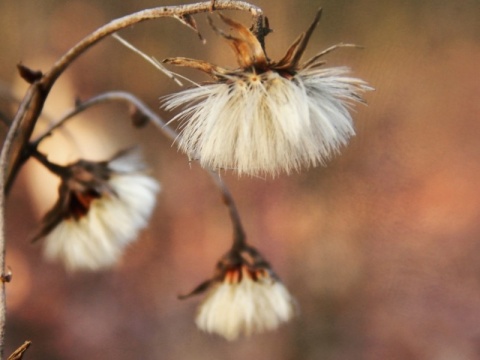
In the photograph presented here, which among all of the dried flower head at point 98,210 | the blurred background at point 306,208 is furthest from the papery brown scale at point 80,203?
the blurred background at point 306,208

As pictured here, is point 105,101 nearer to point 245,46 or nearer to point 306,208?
point 245,46

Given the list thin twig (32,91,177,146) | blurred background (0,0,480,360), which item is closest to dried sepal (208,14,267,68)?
thin twig (32,91,177,146)

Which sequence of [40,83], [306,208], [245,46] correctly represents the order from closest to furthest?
1. [245,46]
2. [40,83]
3. [306,208]

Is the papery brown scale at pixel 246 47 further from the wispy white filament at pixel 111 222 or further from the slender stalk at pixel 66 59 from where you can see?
the wispy white filament at pixel 111 222

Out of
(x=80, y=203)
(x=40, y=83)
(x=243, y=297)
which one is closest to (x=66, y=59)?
(x=40, y=83)

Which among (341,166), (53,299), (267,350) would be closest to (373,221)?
(341,166)

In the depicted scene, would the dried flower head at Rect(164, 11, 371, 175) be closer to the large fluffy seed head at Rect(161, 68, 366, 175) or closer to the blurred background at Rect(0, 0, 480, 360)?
the large fluffy seed head at Rect(161, 68, 366, 175)

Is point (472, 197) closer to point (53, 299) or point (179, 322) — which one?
point (179, 322)
